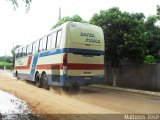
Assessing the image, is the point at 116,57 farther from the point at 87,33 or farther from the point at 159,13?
the point at 87,33

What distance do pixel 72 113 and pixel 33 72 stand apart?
37.7ft

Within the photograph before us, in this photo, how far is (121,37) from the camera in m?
20.0

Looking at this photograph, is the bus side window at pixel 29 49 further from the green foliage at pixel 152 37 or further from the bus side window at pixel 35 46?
the green foliage at pixel 152 37

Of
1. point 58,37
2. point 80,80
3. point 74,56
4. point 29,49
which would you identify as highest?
point 58,37

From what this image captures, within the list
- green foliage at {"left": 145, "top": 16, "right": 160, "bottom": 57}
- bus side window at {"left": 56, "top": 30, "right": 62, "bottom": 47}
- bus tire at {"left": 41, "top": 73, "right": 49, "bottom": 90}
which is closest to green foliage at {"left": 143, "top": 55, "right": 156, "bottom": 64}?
green foliage at {"left": 145, "top": 16, "right": 160, "bottom": 57}

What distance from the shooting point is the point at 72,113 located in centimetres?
984

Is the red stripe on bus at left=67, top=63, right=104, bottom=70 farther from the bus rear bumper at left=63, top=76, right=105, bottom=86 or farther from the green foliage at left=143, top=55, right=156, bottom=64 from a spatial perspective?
the green foliage at left=143, top=55, right=156, bottom=64

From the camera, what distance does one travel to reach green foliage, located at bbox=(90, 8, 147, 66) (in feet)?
63.6

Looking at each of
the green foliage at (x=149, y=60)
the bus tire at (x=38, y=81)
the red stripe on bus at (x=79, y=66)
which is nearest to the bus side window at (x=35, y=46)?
the bus tire at (x=38, y=81)

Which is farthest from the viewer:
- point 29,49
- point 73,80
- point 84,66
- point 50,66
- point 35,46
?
point 29,49

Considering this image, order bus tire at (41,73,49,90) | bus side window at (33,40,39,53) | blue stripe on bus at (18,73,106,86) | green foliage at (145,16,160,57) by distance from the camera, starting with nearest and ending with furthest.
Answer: blue stripe on bus at (18,73,106,86), bus tire at (41,73,49,90), bus side window at (33,40,39,53), green foliage at (145,16,160,57)

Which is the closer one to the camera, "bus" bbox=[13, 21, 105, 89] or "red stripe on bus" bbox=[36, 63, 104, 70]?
"bus" bbox=[13, 21, 105, 89]

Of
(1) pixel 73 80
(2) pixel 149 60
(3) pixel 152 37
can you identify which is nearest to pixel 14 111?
(1) pixel 73 80

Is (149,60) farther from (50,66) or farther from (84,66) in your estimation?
(50,66)
